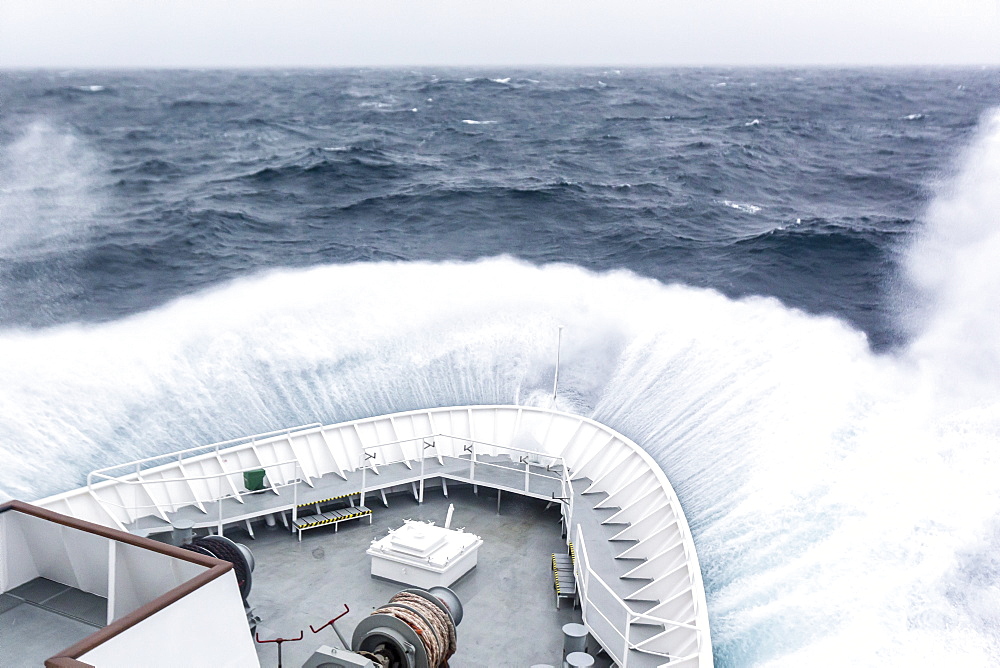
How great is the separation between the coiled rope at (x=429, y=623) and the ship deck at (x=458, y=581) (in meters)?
0.80

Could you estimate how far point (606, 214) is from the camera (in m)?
33.4

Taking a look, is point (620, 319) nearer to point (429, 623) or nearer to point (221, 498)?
point (221, 498)

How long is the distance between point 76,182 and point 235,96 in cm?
4213

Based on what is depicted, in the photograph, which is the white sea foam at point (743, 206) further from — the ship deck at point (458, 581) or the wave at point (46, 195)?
the wave at point (46, 195)

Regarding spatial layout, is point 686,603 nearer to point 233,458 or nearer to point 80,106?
point 233,458

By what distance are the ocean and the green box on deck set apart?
193 inches

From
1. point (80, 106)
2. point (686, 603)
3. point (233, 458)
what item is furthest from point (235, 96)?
point (686, 603)

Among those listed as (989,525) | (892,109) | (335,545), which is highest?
(892,109)

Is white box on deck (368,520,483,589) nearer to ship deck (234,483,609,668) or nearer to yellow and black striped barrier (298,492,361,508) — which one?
ship deck (234,483,609,668)

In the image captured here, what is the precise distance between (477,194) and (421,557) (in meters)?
28.0

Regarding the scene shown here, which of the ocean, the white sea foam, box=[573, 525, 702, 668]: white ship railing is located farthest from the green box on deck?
the white sea foam

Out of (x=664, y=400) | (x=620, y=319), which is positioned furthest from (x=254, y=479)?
(x=620, y=319)

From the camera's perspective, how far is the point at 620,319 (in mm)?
22406

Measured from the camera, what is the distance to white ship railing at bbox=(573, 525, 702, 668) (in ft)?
25.0
